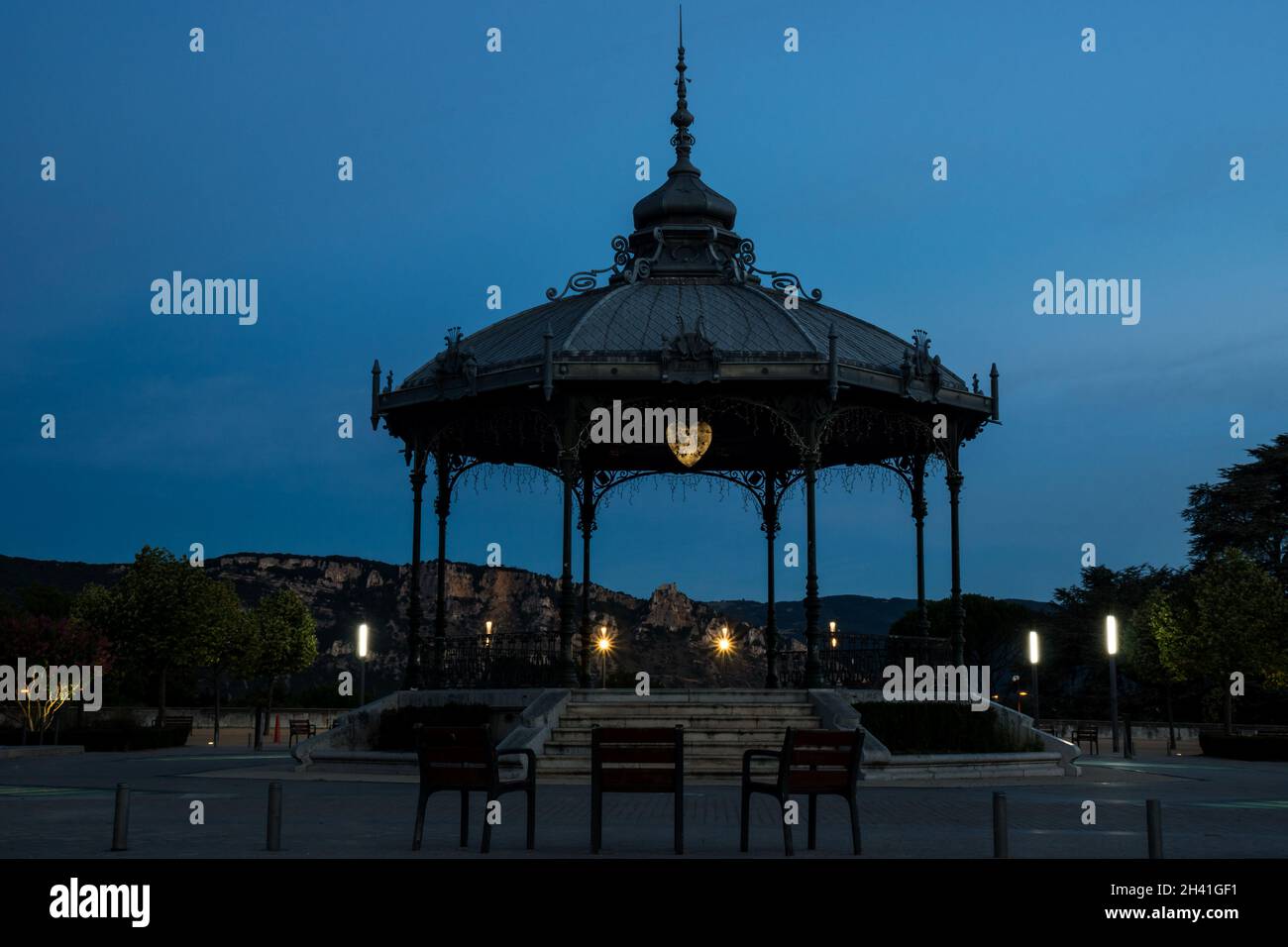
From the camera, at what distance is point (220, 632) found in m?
50.2

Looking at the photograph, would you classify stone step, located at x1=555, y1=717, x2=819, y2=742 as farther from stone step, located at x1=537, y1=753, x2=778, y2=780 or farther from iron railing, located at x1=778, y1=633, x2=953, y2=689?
iron railing, located at x1=778, y1=633, x2=953, y2=689

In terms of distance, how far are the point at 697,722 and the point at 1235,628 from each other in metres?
25.1

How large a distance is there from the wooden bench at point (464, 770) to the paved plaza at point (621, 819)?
0.35 m

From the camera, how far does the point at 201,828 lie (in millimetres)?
15383

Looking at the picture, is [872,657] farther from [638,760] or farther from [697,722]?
[638,760]

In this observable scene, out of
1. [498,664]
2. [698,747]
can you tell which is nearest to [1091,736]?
[498,664]

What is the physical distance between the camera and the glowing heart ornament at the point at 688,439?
98.2 feet

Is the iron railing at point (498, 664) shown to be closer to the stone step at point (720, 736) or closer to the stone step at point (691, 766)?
the stone step at point (720, 736)

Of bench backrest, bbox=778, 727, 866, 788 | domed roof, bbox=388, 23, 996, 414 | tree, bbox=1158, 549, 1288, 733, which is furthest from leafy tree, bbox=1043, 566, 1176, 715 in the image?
bench backrest, bbox=778, 727, 866, 788

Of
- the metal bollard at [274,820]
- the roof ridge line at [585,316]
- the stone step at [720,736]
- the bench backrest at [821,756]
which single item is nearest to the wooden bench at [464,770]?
the metal bollard at [274,820]

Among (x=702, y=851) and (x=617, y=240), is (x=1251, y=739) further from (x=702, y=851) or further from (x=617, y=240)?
(x=702, y=851)

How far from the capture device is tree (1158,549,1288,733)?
1748 inches
